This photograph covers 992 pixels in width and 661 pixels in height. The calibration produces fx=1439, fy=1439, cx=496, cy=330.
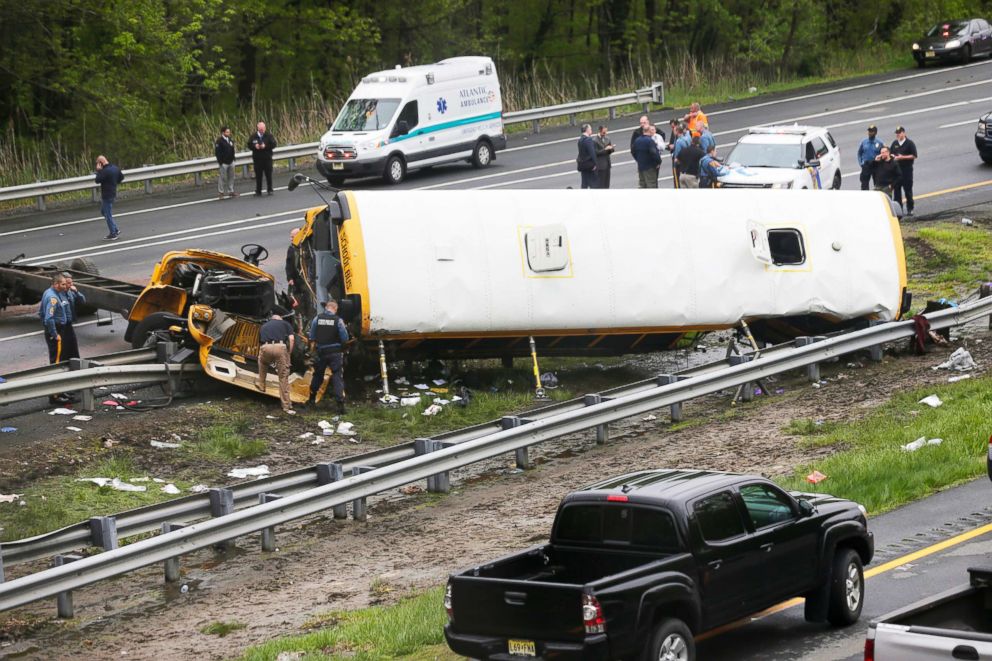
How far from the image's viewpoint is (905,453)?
15438mm

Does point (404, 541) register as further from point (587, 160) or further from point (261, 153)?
point (261, 153)

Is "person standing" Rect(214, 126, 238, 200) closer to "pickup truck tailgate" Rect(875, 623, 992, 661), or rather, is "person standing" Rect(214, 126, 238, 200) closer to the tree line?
the tree line

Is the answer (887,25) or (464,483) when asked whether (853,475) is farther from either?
(887,25)

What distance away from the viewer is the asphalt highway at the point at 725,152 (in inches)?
443

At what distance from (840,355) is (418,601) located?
10.8 m

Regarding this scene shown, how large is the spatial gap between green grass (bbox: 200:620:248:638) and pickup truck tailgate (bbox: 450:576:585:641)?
9.99 feet

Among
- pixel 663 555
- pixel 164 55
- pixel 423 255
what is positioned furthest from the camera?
pixel 164 55

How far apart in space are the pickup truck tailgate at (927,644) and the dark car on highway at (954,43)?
45374 millimetres

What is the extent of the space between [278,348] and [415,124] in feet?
53.6

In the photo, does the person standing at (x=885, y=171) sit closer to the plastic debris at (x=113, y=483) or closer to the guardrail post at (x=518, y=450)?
the guardrail post at (x=518, y=450)

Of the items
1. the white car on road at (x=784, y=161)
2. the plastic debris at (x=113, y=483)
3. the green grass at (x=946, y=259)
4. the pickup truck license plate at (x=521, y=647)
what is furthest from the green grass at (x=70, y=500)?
the white car on road at (x=784, y=161)

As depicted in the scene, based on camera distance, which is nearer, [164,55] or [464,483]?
[464,483]

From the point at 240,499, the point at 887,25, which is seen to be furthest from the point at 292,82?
the point at 240,499

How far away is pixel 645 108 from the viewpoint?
43.3 m
